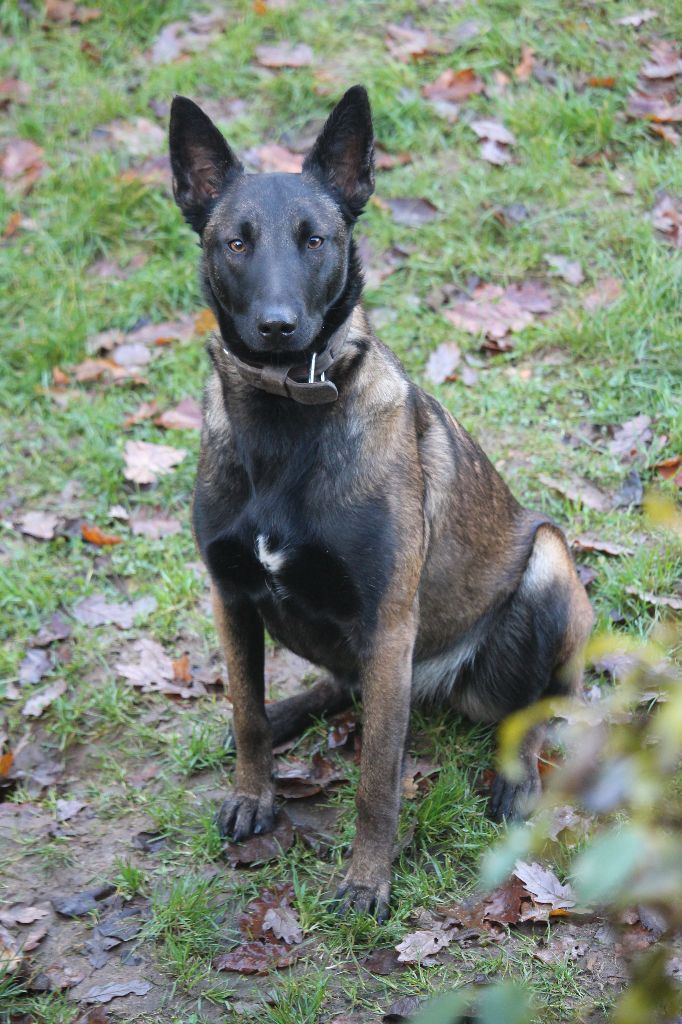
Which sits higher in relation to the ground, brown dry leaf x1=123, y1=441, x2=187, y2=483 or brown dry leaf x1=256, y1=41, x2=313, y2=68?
brown dry leaf x1=256, y1=41, x2=313, y2=68

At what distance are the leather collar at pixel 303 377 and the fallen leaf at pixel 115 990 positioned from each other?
1.59 metres

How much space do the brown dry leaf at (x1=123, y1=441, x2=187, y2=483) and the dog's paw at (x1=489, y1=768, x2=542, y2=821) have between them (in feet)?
6.97

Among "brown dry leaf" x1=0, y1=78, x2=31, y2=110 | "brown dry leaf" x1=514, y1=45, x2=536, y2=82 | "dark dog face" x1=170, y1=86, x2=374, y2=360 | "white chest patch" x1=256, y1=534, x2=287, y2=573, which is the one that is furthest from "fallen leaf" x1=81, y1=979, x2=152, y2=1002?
"brown dry leaf" x1=0, y1=78, x2=31, y2=110

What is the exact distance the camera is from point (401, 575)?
2.91 m

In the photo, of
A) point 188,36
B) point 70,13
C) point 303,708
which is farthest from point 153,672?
point 70,13

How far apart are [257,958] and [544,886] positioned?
789 mm

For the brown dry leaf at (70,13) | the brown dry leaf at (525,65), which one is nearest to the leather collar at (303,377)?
the brown dry leaf at (525,65)

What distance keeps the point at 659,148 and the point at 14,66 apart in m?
3.81

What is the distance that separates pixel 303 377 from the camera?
115 inches

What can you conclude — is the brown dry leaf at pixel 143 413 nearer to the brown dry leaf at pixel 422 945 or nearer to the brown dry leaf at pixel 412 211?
the brown dry leaf at pixel 412 211

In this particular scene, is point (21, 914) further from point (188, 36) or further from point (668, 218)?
point (188, 36)

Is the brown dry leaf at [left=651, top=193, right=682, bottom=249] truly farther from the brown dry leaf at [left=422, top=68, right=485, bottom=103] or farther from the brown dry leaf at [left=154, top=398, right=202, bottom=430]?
the brown dry leaf at [left=154, top=398, right=202, bottom=430]

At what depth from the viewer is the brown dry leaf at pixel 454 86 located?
5.95m

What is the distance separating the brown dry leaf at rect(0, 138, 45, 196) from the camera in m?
6.02
